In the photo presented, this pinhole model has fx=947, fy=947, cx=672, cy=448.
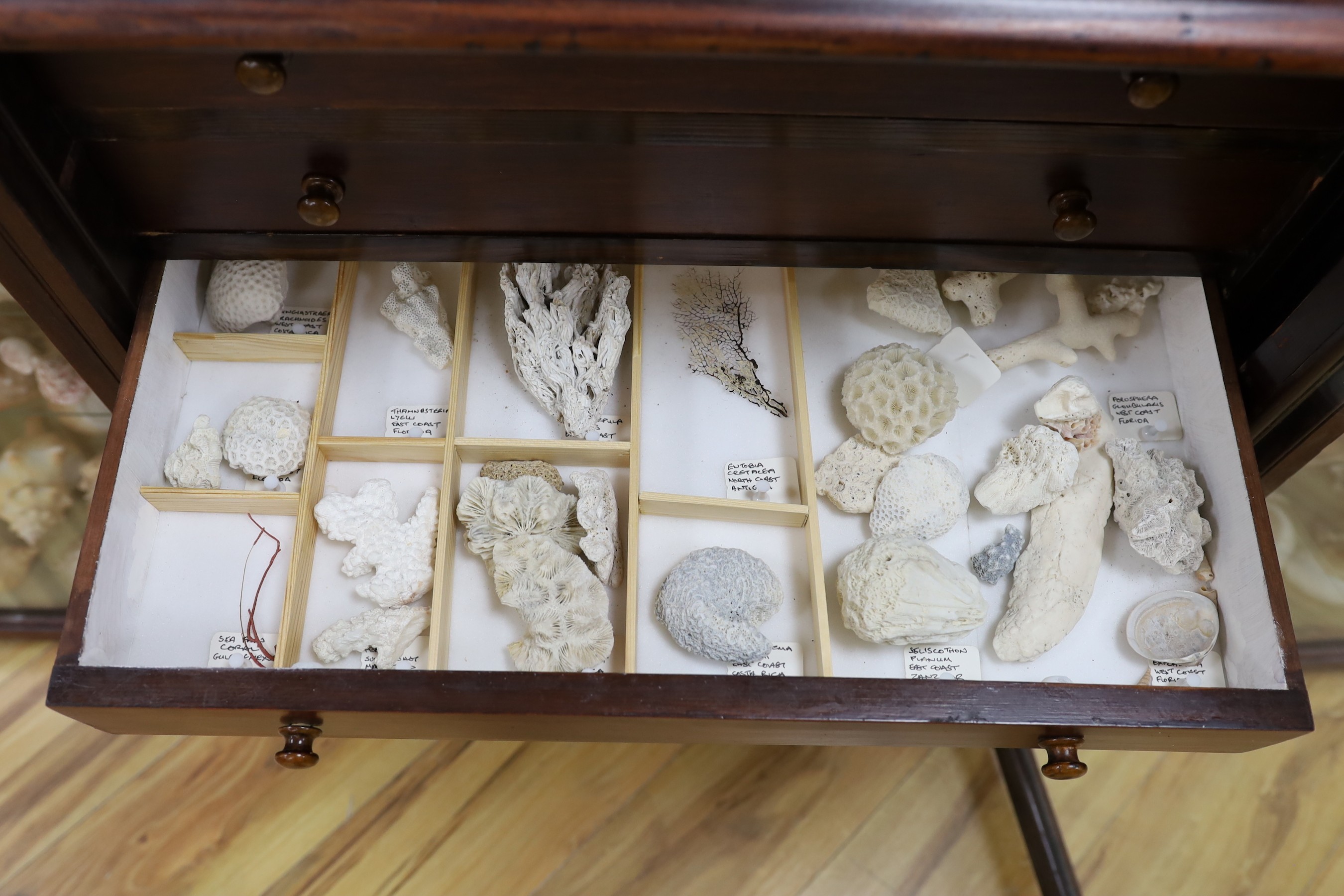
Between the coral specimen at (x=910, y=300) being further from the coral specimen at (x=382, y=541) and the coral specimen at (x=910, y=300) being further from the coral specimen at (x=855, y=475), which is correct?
the coral specimen at (x=382, y=541)

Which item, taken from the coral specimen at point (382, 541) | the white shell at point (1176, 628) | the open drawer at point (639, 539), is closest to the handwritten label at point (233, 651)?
the open drawer at point (639, 539)

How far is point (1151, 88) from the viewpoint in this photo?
63 centimetres

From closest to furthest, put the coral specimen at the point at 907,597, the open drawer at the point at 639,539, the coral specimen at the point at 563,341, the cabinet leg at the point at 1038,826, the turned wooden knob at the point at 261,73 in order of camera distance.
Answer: the turned wooden knob at the point at 261,73
the open drawer at the point at 639,539
the coral specimen at the point at 907,597
the coral specimen at the point at 563,341
the cabinet leg at the point at 1038,826

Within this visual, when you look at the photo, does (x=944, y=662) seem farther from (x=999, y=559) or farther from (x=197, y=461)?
(x=197, y=461)

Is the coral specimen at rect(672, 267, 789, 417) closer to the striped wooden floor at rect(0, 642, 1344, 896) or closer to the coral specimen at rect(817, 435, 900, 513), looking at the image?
the coral specimen at rect(817, 435, 900, 513)

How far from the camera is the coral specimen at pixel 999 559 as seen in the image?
969 mm

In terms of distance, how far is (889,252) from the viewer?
0.88m

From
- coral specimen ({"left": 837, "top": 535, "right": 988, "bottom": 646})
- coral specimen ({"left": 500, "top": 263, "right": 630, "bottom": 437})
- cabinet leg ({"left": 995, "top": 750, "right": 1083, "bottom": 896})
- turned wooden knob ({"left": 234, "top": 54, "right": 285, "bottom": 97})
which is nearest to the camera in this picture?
turned wooden knob ({"left": 234, "top": 54, "right": 285, "bottom": 97})

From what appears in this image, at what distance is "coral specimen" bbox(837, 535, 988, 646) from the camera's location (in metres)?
0.89

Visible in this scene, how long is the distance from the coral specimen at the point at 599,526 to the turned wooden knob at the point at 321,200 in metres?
0.34

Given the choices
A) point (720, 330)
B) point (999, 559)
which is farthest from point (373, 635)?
point (999, 559)

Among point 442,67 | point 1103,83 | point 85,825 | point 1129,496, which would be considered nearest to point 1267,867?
point 1129,496

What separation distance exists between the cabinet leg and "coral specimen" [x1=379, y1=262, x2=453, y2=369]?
2.98 feet

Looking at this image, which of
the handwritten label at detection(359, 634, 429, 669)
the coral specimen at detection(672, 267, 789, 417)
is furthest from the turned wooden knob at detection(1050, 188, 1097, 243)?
the handwritten label at detection(359, 634, 429, 669)
